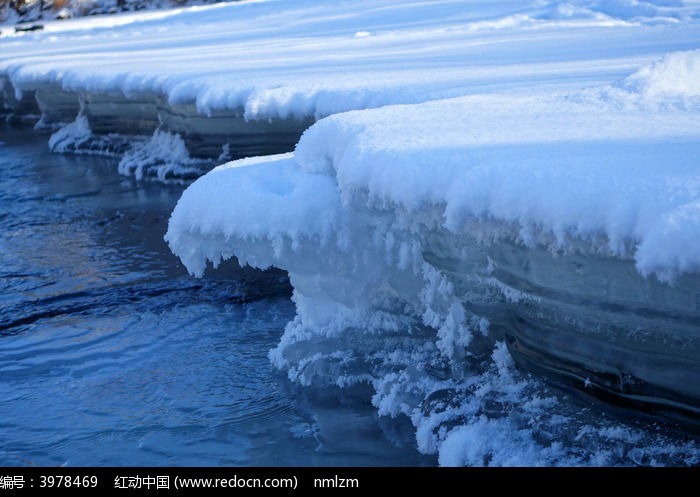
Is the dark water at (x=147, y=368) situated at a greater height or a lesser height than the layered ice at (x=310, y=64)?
lesser

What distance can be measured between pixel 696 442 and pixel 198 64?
6.27 meters

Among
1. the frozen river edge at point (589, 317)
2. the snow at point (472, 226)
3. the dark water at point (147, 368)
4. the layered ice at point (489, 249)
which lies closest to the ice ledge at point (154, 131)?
the snow at point (472, 226)

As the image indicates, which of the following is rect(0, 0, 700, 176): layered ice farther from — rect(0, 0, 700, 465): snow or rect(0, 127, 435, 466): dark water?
rect(0, 127, 435, 466): dark water

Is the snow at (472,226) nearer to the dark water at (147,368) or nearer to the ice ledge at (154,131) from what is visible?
the dark water at (147,368)

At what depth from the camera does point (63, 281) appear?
5156 mm

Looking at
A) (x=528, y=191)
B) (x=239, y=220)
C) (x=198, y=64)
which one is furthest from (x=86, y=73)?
(x=528, y=191)

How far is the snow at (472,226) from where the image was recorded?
95.9 inches

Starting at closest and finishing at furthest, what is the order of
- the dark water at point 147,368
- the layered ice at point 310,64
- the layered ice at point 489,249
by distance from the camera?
the layered ice at point 489,249 < the dark water at point 147,368 < the layered ice at point 310,64

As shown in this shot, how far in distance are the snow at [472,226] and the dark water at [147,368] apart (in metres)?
0.19

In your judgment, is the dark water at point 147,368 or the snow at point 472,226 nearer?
the snow at point 472,226

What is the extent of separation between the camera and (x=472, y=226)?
8.81 ft

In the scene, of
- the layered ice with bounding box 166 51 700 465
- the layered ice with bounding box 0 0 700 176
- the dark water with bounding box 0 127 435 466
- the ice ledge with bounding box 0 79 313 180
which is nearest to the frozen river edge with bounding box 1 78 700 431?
the layered ice with bounding box 166 51 700 465

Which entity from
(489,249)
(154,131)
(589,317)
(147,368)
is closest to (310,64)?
(154,131)

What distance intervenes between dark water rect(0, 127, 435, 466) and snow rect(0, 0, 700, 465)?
0.19 m
